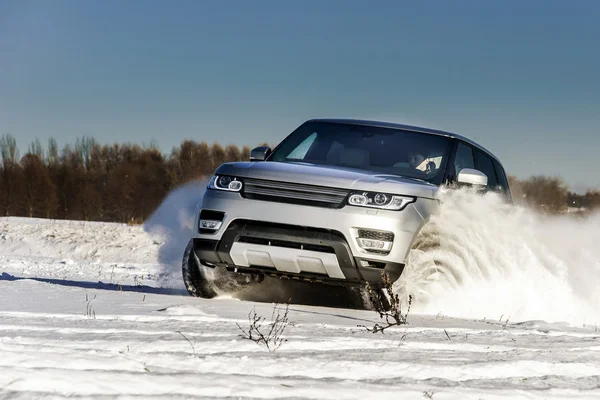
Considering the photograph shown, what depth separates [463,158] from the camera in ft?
23.1

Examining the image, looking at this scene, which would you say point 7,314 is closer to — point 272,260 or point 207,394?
point 272,260

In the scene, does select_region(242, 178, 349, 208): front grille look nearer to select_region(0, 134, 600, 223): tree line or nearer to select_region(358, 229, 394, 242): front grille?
select_region(358, 229, 394, 242): front grille

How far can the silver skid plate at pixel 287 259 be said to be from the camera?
217 inches

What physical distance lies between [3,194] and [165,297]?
2182 inches

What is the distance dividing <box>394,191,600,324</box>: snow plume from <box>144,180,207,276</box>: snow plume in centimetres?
367

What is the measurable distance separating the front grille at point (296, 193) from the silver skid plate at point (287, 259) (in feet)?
1.20

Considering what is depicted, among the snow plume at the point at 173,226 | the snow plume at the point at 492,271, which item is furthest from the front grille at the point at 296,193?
the snow plume at the point at 173,226

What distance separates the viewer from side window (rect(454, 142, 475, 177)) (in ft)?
22.4

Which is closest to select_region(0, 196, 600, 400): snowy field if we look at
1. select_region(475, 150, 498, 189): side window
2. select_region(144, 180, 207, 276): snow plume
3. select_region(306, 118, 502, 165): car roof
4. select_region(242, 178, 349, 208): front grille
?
select_region(242, 178, 349, 208): front grille

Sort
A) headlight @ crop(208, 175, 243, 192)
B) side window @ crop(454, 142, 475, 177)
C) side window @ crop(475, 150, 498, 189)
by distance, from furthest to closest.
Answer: side window @ crop(475, 150, 498, 189) < side window @ crop(454, 142, 475, 177) < headlight @ crop(208, 175, 243, 192)

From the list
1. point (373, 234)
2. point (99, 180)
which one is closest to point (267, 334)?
point (373, 234)

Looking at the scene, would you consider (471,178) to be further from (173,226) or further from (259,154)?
(173,226)

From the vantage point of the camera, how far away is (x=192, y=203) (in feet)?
32.6

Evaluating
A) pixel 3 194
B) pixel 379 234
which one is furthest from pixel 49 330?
pixel 3 194
